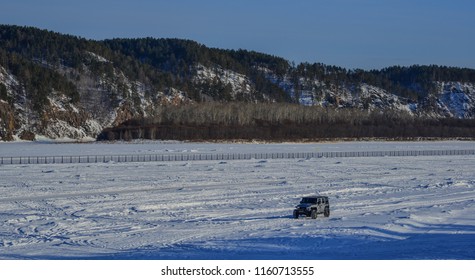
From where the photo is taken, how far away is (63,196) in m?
41.7

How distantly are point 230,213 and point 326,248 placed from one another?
9.86 metres

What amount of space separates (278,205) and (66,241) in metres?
12.8

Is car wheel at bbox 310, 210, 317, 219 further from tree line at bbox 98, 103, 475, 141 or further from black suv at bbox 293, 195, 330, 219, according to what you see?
tree line at bbox 98, 103, 475, 141

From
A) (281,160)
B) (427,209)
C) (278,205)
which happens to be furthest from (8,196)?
(281,160)

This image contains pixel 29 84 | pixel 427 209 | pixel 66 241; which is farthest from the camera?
pixel 29 84

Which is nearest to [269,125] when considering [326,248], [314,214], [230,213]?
[230,213]

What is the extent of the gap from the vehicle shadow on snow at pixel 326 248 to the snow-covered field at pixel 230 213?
0.03 meters

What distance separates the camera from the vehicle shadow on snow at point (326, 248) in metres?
23.9

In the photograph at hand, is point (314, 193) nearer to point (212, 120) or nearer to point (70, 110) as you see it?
point (212, 120)

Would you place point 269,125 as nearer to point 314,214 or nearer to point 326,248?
point 314,214

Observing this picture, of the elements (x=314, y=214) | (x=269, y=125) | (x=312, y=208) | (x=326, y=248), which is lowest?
(x=326, y=248)

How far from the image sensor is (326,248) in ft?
83.6

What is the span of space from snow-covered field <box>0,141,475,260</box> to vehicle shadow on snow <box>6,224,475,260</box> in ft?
0.11

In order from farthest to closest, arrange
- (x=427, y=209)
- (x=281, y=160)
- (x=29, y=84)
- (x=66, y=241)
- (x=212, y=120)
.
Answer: (x=29, y=84) < (x=212, y=120) < (x=281, y=160) < (x=427, y=209) < (x=66, y=241)
